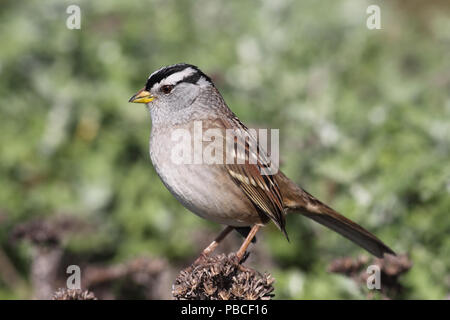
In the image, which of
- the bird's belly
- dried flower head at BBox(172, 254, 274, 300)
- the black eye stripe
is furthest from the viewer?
the black eye stripe

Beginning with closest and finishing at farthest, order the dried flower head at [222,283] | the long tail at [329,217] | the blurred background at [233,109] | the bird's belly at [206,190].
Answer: the dried flower head at [222,283]
the bird's belly at [206,190]
the long tail at [329,217]
the blurred background at [233,109]

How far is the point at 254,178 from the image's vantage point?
376 centimetres

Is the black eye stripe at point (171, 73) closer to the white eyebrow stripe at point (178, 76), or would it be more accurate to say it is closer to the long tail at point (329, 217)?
the white eyebrow stripe at point (178, 76)

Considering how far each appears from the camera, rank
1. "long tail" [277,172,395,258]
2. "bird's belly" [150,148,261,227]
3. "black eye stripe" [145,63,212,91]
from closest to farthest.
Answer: "bird's belly" [150,148,261,227] < "black eye stripe" [145,63,212,91] < "long tail" [277,172,395,258]

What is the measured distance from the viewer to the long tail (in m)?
4.06

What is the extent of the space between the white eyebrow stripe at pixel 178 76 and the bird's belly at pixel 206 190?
447mm

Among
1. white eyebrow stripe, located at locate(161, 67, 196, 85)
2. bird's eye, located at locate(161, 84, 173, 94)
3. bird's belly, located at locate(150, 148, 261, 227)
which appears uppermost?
white eyebrow stripe, located at locate(161, 67, 196, 85)

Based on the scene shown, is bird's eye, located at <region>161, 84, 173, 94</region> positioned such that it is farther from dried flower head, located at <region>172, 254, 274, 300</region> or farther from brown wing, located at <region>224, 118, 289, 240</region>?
dried flower head, located at <region>172, 254, 274, 300</region>

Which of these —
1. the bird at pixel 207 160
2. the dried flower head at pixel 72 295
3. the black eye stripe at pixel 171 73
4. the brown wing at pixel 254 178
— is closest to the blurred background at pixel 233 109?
the brown wing at pixel 254 178

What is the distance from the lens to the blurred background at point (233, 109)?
4.79 m

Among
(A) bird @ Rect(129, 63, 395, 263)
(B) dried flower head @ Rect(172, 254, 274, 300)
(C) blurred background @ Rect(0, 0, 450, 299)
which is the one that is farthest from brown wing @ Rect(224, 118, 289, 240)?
(C) blurred background @ Rect(0, 0, 450, 299)

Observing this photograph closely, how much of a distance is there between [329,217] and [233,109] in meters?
2.12

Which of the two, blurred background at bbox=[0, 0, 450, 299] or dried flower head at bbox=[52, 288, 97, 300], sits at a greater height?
blurred background at bbox=[0, 0, 450, 299]

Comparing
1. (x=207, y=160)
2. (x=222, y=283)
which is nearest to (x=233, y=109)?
(x=207, y=160)
